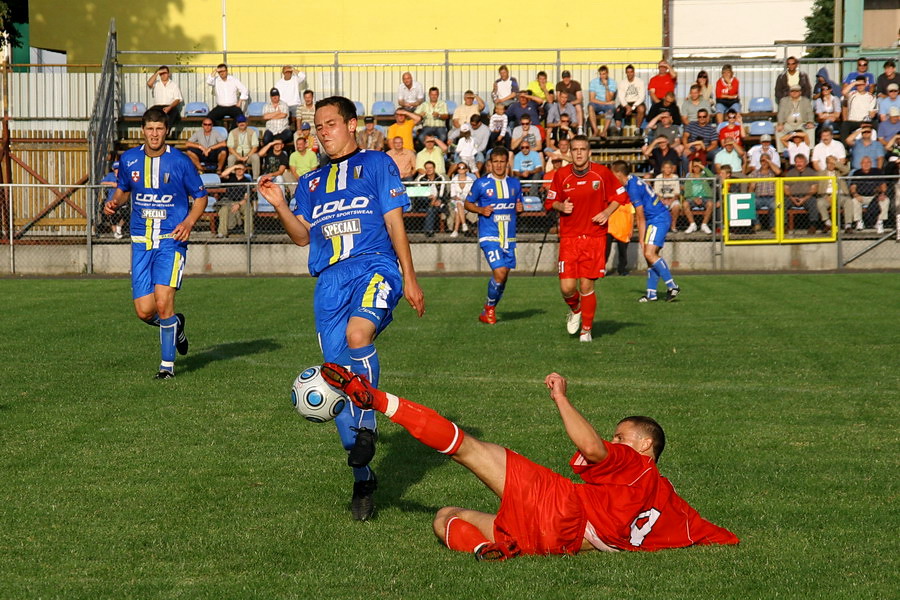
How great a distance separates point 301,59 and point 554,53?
7158mm

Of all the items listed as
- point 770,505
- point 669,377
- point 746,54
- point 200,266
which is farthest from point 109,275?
point 746,54

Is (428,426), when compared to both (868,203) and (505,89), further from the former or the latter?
(505,89)

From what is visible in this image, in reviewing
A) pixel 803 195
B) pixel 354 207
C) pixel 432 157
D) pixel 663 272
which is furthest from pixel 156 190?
pixel 803 195

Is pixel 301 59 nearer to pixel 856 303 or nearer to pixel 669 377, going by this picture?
pixel 856 303

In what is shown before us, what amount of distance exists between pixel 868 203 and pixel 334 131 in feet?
64.5

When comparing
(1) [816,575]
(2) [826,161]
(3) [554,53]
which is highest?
(3) [554,53]

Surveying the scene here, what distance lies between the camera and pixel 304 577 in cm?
484

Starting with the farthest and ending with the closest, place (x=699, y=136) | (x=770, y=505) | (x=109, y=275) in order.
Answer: (x=699, y=136)
(x=109, y=275)
(x=770, y=505)

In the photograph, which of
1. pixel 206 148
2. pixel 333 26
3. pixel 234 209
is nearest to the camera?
pixel 234 209

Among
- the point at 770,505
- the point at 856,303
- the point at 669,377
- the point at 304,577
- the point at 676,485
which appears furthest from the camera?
the point at 856,303

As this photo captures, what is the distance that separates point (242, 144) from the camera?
2509 cm

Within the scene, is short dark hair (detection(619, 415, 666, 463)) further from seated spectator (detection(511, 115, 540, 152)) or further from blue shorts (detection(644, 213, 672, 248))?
seated spectator (detection(511, 115, 540, 152))

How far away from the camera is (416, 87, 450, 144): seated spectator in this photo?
84.8 ft

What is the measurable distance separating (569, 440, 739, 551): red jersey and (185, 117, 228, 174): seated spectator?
2080 cm
